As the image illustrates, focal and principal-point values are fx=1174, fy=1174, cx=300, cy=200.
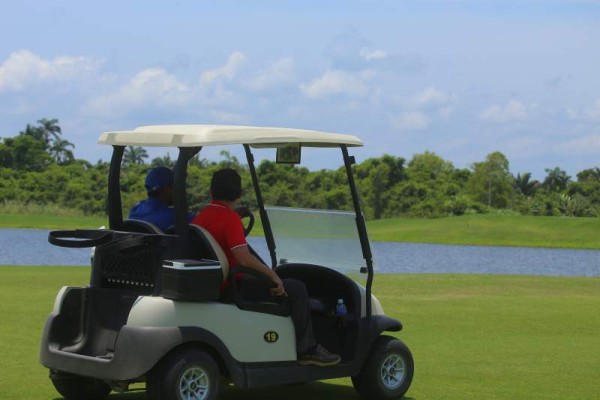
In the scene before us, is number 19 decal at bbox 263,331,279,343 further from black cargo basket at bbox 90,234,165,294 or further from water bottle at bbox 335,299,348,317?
black cargo basket at bbox 90,234,165,294

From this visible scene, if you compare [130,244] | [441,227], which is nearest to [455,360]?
[130,244]

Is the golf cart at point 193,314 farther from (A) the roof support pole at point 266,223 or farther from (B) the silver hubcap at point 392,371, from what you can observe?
(A) the roof support pole at point 266,223

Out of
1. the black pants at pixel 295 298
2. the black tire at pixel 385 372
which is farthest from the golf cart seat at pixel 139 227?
the black tire at pixel 385 372

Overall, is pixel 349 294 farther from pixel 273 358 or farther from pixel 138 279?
pixel 138 279

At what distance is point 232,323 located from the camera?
7.81m

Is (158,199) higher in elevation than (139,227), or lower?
higher

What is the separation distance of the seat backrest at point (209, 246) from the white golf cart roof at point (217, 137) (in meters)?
0.60

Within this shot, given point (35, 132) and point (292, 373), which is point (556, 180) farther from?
point (292, 373)

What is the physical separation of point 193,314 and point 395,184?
3348 inches

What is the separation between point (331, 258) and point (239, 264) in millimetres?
1239

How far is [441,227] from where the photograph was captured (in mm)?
85000

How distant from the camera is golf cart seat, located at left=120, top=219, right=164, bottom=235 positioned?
805 centimetres

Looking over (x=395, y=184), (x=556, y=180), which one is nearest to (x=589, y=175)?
(x=556, y=180)

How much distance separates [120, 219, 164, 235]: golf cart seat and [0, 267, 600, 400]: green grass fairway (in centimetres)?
135
